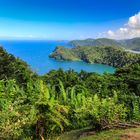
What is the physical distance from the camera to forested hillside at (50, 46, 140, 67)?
151m

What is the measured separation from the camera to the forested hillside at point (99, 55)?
15112cm

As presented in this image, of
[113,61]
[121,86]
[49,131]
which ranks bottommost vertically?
[113,61]

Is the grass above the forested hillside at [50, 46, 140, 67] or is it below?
above

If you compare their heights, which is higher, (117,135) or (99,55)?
(117,135)

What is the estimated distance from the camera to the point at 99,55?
174m

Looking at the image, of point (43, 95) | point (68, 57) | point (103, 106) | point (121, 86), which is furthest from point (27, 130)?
point (68, 57)

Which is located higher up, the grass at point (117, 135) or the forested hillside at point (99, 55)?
the grass at point (117, 135)

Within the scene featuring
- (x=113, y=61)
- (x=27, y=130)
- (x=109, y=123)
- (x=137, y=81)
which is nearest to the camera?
(x=109, y=123)

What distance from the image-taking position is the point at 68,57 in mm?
179125

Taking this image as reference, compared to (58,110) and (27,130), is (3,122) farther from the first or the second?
(58,110)

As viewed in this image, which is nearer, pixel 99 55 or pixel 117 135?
pixel 117 135

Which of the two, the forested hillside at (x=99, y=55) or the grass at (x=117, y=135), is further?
the forested hillside at (x=99, y=55)

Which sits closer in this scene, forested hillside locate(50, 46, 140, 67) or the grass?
the grass

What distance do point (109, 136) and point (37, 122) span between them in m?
2.69
